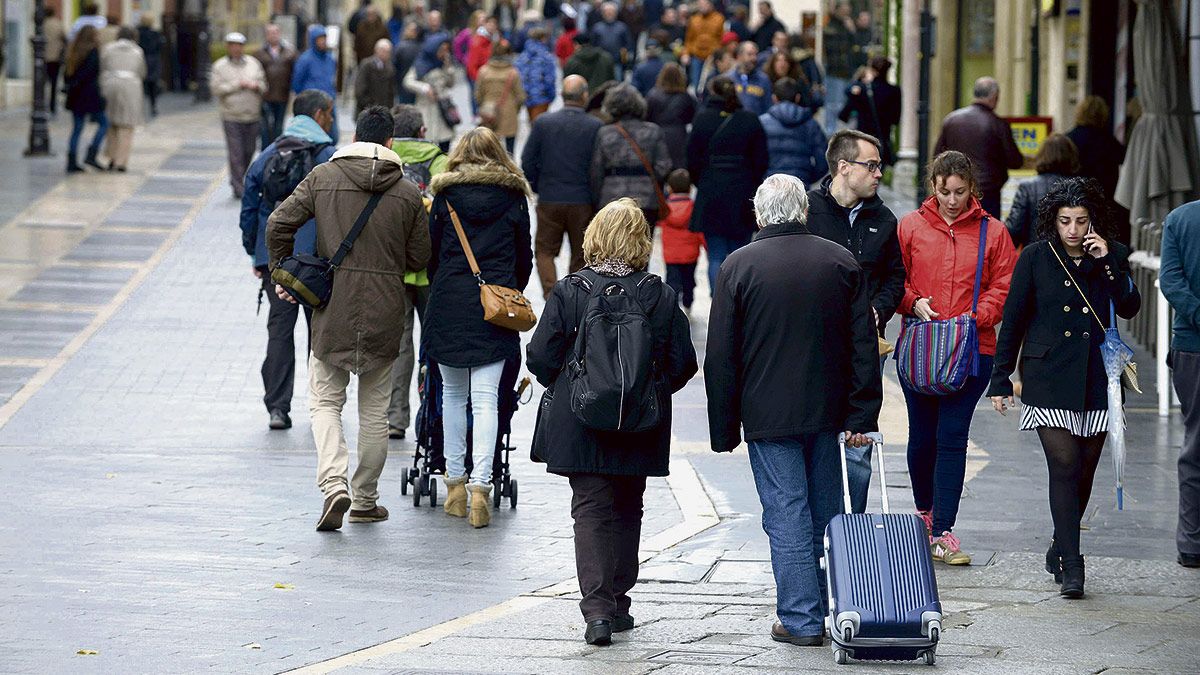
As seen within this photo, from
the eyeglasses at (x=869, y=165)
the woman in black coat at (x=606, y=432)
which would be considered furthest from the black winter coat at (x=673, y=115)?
the woman in black coat at (x=606, y=432)

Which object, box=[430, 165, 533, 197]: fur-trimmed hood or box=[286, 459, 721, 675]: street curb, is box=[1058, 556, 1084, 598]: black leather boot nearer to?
box=[286, 459, 721, 675]: street curb

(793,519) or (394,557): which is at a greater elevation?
(793,519)

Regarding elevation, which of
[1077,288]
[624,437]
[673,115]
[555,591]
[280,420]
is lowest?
[280,420]

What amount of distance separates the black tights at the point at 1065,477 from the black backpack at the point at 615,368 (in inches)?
71.4

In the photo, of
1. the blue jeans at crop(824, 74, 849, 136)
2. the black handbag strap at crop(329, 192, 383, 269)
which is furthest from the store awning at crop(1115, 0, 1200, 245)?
the blue jeans at crop(824, 74, 849, 136)

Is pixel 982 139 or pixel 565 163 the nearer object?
pixel 565 163

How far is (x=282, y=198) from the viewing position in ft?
36.2

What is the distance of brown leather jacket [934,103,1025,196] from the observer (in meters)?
15.6

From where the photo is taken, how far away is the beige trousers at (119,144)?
2417 centimetres

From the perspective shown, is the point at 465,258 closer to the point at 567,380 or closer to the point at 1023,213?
the point at 567,380

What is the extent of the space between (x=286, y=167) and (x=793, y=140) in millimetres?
6246

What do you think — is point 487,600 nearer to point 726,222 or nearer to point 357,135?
point 357,135

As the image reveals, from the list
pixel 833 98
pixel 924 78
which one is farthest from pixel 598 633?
pixel 833 98

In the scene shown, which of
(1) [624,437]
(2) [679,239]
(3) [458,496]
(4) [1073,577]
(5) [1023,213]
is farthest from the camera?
(2) [679,239]
